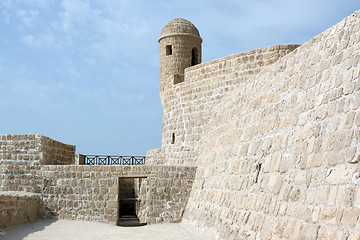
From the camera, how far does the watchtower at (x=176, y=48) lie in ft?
63.1

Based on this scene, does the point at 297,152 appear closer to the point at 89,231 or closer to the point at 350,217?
the point at 350,217

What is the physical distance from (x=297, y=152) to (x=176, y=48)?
12.2 m

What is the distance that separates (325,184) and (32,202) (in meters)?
10.0

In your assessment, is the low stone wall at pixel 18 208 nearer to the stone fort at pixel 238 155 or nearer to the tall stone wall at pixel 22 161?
the stone fort at pixel 238 155

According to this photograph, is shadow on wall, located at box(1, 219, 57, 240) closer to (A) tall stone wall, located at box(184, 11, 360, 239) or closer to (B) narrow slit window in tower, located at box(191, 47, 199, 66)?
(A) tall stone wall, located at box(184, 11, 360, 239)

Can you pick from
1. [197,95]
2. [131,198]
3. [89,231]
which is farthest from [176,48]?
[89,231]

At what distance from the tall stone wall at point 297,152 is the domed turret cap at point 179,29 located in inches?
315

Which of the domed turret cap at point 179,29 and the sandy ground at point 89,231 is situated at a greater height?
the domed turret cap at point 179,29

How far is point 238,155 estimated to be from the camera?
10.8 meters

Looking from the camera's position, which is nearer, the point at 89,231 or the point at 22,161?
the point at 89,231

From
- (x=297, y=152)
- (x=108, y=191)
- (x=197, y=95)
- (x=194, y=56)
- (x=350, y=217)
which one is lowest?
(x=350, y=217)

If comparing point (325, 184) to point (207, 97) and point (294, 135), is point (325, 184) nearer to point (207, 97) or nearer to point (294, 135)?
point (294, 135)

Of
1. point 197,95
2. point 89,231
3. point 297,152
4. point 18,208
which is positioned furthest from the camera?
point 197,95

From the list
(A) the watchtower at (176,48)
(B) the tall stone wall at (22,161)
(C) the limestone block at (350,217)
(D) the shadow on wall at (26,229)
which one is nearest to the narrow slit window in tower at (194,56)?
(A) the watchtower at (176,48)
